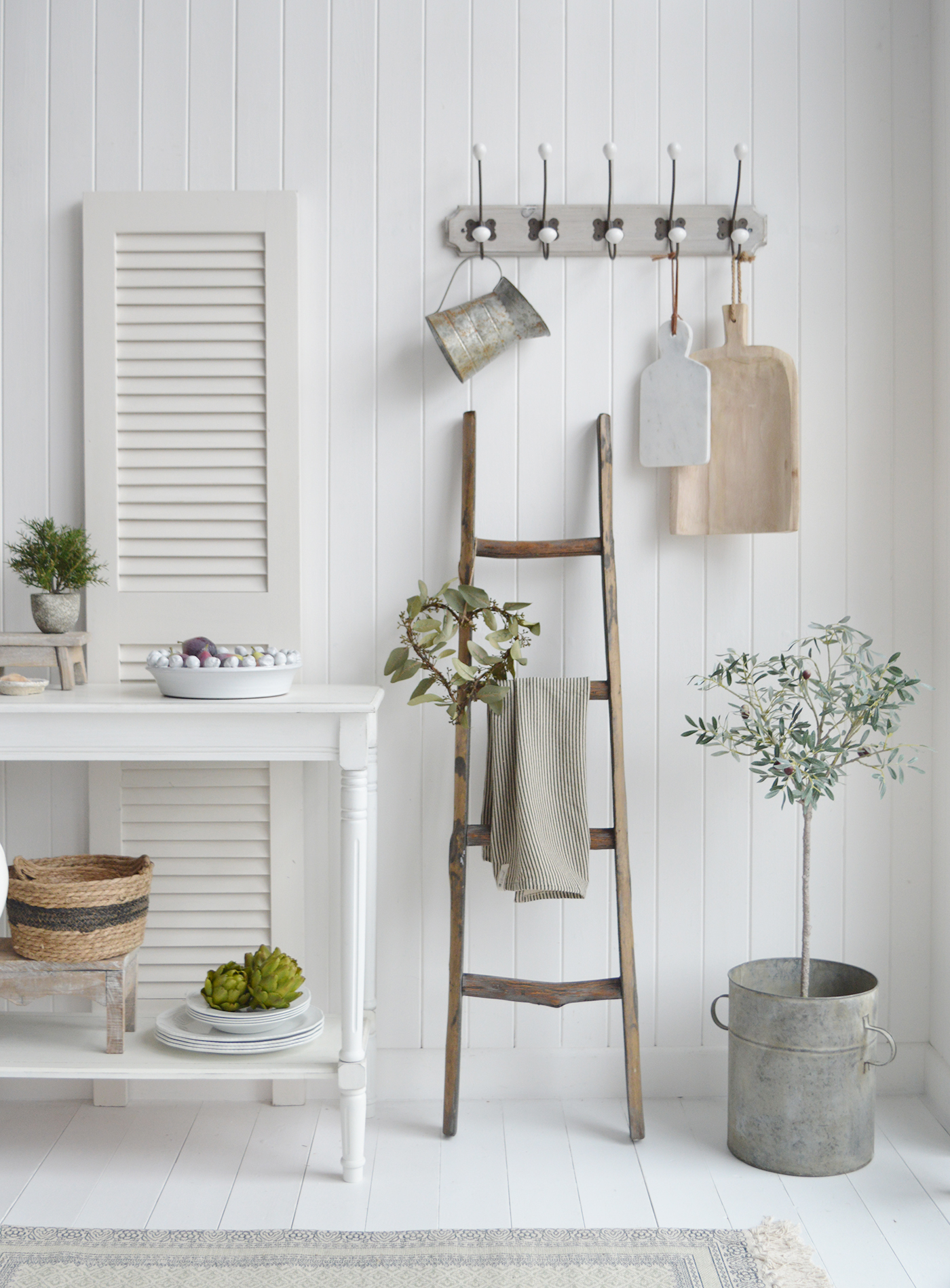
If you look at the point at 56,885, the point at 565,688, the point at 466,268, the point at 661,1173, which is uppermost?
the point at 466,268

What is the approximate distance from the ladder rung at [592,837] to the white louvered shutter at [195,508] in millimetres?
394

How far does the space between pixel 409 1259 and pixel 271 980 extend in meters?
0.55

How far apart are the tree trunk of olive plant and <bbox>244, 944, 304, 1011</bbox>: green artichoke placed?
0.99m

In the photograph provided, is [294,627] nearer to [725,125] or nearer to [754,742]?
[754,742]

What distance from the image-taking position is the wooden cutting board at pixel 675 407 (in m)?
2.21

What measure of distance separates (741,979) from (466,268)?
1616 millimetres

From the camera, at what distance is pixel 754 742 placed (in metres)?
2.05

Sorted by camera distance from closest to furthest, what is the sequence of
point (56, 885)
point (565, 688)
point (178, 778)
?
point (56, 885), point (565, 688), point (178, 778)

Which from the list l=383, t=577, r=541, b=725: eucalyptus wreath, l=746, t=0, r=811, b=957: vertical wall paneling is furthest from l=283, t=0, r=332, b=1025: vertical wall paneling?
l=746, t=0, r=811, b=957: vertical wall paneling

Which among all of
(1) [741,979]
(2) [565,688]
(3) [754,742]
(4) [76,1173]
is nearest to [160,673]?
(2) [565,688]

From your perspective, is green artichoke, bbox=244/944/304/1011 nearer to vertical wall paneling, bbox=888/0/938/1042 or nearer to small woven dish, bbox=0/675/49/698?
small woven dish, bbox=0/675/49/698

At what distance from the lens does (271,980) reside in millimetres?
2025

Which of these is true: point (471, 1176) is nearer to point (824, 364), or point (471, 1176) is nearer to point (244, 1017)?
point (244, 1017)

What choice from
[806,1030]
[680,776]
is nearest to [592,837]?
[680,776]
